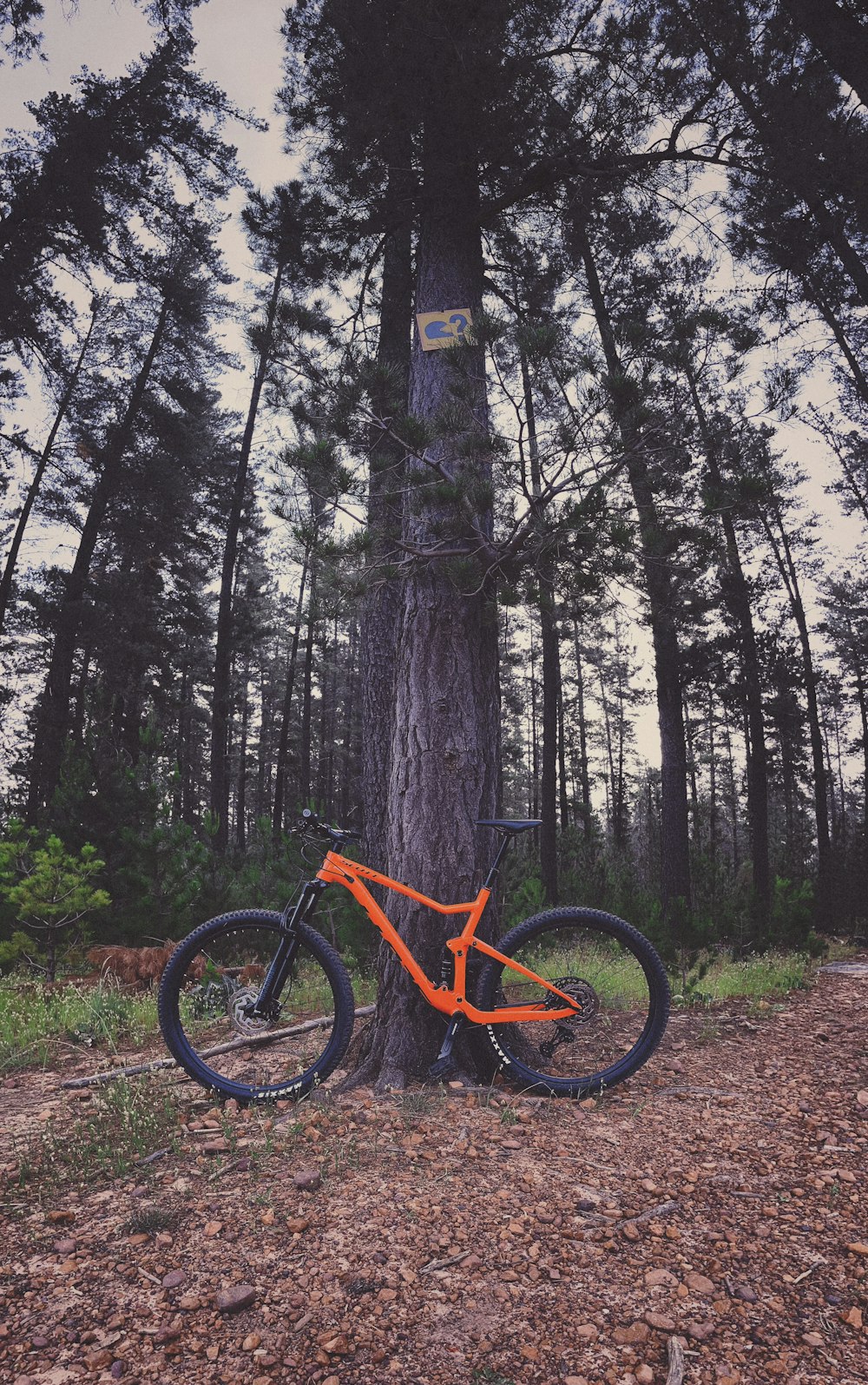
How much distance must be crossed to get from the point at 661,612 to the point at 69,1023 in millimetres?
4529

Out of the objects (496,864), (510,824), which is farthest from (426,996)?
(510,824)

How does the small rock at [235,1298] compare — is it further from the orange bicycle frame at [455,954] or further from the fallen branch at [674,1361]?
the orange bicycle frame at [455,954]

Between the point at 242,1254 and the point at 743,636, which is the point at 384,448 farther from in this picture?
the point at 743,636

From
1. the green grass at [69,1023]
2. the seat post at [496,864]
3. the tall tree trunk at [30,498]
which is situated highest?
the tall tree trunk at [30,498]

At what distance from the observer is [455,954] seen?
3018mm

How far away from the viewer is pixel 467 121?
401 cm

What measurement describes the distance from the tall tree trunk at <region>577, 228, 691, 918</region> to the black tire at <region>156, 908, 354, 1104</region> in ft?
8.00

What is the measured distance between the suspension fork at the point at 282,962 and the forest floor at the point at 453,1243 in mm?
431

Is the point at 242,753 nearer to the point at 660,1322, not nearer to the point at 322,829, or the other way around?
the point at 322,829

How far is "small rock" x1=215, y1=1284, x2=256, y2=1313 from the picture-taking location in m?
1.70

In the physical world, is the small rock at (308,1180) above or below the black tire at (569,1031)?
below

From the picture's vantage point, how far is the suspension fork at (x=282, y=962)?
10.1 ft

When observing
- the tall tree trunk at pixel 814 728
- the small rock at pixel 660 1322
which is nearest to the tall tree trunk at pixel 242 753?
the tall tree trunk at pixel 814 728

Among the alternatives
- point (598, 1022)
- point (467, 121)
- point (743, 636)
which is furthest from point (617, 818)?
point (467, 121)
